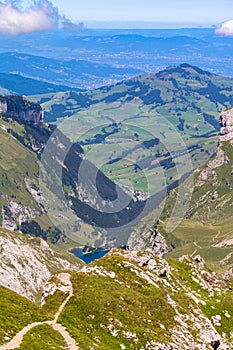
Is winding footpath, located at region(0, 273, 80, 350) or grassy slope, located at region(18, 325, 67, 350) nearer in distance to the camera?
winding footpath, located at region(0, 273, 80, 350)

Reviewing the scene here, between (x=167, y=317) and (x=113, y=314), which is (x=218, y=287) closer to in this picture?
(x=167, y=317)

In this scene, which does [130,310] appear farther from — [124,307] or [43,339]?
[43,339]

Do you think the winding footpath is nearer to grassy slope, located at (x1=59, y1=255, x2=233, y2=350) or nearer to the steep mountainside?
the steep mountainside

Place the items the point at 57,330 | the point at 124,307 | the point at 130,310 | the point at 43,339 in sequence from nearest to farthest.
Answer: the point at 43,339
the point at 57,330
the point at 130,310
the point at 124,307

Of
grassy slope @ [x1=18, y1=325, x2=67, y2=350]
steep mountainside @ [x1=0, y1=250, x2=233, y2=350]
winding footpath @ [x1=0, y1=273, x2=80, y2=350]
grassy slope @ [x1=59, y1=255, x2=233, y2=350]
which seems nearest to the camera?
winding footpath @ [x1=0, y1=273, x2=80, y2=350]

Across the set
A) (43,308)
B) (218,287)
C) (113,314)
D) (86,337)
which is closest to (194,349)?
(113,314)

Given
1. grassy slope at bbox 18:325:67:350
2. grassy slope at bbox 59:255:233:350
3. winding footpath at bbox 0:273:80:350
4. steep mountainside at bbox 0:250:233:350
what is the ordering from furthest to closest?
1. grassy slope at bbox 59:255:233:350
2. steep mountainside at bbox 0:250:233:350
3. grassy slope at bbox 18:325:67:350
4. winding footpath at bbox 0:273:80:350

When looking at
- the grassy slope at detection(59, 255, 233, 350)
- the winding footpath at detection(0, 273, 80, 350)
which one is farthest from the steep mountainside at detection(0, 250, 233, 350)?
the winding footpath at detection(0, 273, 80, 350)

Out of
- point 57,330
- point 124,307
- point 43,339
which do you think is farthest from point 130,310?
point 43,339
